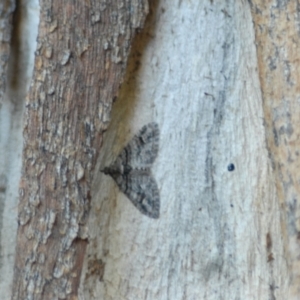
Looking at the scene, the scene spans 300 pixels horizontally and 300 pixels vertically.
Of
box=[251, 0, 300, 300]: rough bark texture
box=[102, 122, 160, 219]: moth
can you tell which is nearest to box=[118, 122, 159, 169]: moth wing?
box=[102, 122, 160, 219]: moth

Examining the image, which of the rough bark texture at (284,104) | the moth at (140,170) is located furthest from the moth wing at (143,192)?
the rough bark texture at (284,104)

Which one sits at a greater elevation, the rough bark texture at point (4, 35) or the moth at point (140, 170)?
the rough bark texture at point (4, 35)

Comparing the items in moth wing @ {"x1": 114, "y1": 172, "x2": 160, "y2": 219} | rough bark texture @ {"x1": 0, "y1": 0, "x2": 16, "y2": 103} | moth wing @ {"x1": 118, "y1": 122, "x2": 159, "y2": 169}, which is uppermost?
rough bark texture @ {"x1": 0, "y1": 0, "x2": 16, "y2": 103}

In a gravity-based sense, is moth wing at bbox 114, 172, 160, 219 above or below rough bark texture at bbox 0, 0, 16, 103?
below

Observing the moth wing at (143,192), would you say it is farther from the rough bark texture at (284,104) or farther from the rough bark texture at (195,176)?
the rough bark texture at (284,104)

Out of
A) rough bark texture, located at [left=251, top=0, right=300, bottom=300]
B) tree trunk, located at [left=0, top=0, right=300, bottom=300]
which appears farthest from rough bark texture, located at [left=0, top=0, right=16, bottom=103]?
rough bark texture, located at [left=251, top=0, right=300, bottom=300]

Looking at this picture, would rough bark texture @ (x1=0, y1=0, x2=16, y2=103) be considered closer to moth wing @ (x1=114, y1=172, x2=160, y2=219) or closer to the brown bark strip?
the brown bark strip

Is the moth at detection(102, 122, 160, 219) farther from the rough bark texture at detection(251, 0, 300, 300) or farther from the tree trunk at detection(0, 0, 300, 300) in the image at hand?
the rough bark texture at detection(251, 0, 300, 300)

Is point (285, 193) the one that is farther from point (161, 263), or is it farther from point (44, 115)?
point (44, 115)
